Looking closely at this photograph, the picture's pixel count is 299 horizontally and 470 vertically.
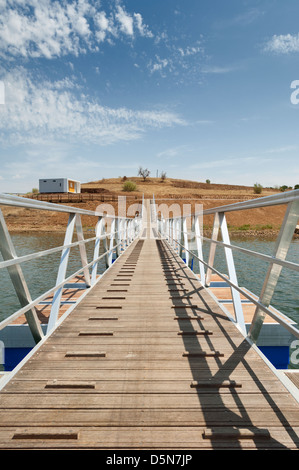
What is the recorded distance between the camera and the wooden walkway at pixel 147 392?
1.48 meters

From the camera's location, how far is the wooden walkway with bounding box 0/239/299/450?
1.48 m

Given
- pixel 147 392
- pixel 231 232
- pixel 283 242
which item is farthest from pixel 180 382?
pixel 231 232

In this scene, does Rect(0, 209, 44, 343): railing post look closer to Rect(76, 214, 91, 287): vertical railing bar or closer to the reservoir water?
Rect(76, 214, 91, 287): vertical railing bar

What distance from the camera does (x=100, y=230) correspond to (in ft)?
17.1

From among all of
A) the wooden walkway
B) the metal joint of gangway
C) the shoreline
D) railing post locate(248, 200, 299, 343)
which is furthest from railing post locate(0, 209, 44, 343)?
the shoreline

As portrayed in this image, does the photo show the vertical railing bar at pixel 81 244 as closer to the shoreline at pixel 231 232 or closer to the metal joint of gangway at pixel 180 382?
the metal joint of gangway at pixel 180 382

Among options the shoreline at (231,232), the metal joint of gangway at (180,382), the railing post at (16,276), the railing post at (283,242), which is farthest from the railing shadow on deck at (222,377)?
the shoreline at (231,232)

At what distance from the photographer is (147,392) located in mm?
1859

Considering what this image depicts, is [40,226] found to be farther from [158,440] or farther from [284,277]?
[158,440]

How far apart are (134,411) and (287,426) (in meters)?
0.86
